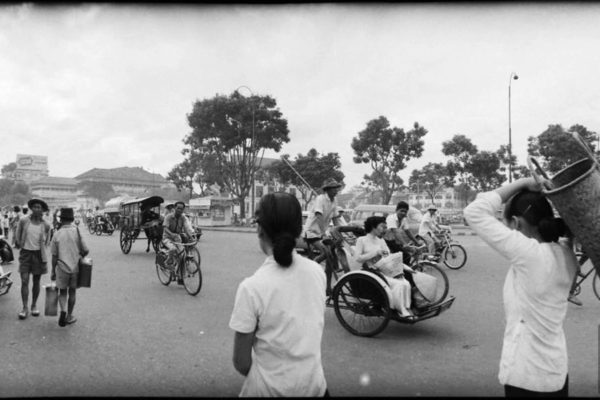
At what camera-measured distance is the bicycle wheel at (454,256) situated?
9117mm

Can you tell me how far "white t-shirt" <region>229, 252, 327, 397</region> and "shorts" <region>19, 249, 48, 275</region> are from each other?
5225 millimetres

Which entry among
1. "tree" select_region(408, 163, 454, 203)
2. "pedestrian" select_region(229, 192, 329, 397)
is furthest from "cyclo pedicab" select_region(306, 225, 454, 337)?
"tree" select_region(408, 163, 454, 203)

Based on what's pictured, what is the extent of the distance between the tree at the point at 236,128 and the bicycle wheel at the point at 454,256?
1892 cm

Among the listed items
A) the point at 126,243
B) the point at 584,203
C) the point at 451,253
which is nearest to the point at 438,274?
the point at 451,253

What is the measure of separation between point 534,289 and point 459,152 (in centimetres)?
2726

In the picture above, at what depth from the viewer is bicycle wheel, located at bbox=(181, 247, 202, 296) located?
21.8 ft

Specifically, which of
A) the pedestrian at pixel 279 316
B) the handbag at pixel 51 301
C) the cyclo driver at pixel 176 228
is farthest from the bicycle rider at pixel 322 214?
the pedestrian at pixel 279 316

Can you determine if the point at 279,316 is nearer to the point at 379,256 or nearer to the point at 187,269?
the point at 379,256

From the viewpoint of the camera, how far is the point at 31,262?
17.9 feet

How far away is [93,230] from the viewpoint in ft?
73.4

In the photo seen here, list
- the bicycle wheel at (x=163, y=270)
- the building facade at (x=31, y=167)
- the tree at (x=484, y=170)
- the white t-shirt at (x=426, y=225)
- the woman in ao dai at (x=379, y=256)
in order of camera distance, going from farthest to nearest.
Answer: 1. the building facade at (x=31, y=167)
2. the tree at (x=484, y=170)
3. the white t-shirt at (x=426, y=225)
4. the bicycle wheel at (x=163, y=270)
5. the woman in ao dai at (x=379, y=256)

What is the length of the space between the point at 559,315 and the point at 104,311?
5656 mm

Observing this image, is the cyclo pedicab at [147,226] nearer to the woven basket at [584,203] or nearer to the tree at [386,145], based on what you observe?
the woven basket at [584,203]

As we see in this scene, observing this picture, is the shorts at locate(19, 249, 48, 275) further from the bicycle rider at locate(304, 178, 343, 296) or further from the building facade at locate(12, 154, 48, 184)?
the building facade at locate(12, 154, 48, 184)
